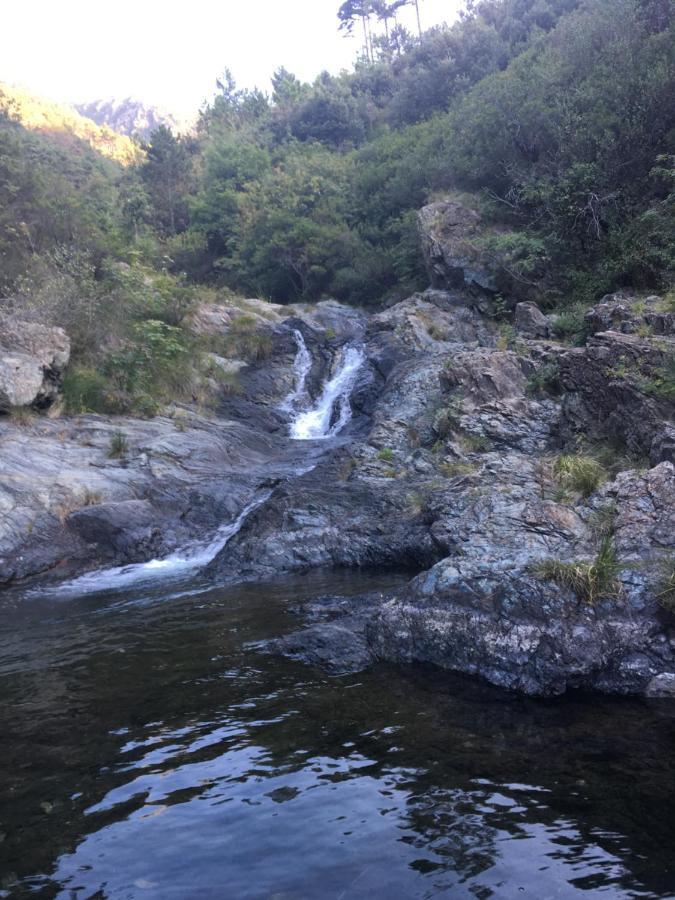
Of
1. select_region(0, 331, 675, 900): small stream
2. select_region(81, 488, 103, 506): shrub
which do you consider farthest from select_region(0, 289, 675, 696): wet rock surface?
select_region(0, 331, 675, 900): small stream

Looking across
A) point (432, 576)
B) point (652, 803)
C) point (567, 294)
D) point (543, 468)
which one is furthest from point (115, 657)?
point (567, 294)

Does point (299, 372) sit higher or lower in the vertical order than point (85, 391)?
higher

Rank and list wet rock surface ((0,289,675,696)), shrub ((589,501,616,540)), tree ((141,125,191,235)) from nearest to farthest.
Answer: wet rock surface ((0,289,675,696)) < shrub ((589,501,616,540)) < tree ((141,125,191,235))

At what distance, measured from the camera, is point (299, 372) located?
24078 mm

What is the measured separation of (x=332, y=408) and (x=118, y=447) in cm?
785

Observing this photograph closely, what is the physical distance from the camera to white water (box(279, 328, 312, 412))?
22.5 m

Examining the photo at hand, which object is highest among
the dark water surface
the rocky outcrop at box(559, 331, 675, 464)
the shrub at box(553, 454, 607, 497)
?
the rocky outcrop at box(559, 331, 675, 464)

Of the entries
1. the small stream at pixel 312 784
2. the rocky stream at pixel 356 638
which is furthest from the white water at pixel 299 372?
the small stream at pixel 312 784

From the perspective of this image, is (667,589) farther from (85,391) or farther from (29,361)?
(85,391)

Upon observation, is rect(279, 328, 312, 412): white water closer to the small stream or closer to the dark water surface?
the small stream

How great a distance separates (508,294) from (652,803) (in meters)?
19.5

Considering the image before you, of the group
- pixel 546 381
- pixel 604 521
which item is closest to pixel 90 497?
pixel 546 381

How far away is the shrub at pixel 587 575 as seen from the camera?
256 inches

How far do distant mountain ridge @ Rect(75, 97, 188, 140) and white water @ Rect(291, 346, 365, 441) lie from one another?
8827 centimetres
